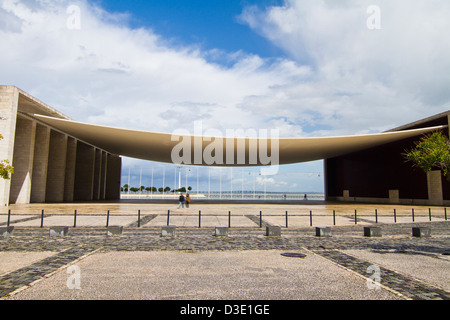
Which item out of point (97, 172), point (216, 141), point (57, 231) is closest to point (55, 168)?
point (97, 172)

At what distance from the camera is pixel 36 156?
32906 millimetres

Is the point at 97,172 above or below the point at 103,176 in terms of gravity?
above

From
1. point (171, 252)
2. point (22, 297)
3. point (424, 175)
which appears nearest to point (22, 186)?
point (171, 252)

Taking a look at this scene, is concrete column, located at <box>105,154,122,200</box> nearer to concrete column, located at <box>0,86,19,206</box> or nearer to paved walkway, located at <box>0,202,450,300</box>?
concrete column, located at <box>0,86,19,206</box>

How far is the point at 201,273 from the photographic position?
6.37 m

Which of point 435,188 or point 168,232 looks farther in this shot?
point 435,188

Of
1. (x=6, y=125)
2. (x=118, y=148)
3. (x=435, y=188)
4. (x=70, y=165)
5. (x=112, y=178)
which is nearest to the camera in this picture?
(x=6, y=125)

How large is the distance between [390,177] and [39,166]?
40780 mm

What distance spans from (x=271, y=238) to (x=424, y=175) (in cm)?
3077

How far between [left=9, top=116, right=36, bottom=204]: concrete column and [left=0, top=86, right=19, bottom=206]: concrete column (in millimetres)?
3864

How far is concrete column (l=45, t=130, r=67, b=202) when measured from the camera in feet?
120

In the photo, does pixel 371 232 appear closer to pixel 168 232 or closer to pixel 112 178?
pixel 168 232

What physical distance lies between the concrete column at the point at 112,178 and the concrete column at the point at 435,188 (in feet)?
153

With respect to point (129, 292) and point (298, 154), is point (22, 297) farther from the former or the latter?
point (298, 154)
